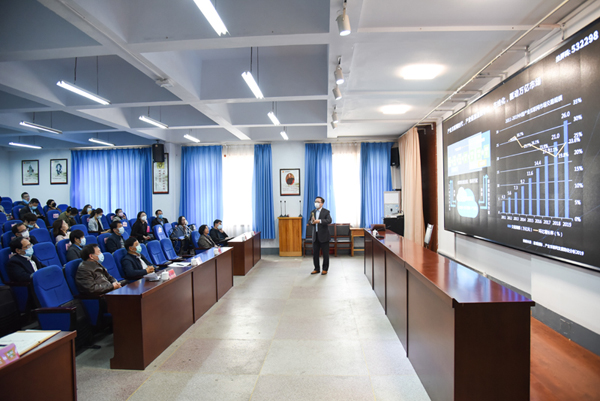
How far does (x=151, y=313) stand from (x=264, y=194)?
5820mm

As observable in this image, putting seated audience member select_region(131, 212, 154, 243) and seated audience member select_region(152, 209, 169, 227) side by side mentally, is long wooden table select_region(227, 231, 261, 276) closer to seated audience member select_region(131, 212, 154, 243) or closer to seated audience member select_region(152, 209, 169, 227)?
seated audience member select_region(131, 212, 154, 243)

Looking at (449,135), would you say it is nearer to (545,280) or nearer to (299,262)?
(545,280)

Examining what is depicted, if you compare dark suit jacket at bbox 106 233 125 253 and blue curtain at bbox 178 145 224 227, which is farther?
blue curtain at bbox 178 145 224 227

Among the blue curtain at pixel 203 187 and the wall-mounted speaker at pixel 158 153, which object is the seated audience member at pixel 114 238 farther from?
the wall-mounted speaker at pixel 158 153

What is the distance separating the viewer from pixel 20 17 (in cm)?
330

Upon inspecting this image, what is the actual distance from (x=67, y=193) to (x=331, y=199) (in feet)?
27.1

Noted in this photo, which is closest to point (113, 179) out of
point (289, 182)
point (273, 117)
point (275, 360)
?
point (289, 182)

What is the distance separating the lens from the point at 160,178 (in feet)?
28.7

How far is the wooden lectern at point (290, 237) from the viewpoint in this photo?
8031 mm

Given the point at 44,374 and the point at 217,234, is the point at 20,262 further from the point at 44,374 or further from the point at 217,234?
the point at 217,234

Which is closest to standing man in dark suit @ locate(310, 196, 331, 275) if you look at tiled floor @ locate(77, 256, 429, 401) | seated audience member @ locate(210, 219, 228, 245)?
tiled floor @ locate(77, 256, 429, 401)

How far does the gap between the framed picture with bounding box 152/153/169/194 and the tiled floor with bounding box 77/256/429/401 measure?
5483 mm

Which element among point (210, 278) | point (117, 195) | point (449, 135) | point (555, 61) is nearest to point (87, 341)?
point (210, 278)

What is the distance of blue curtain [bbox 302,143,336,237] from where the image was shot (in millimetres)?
8273
